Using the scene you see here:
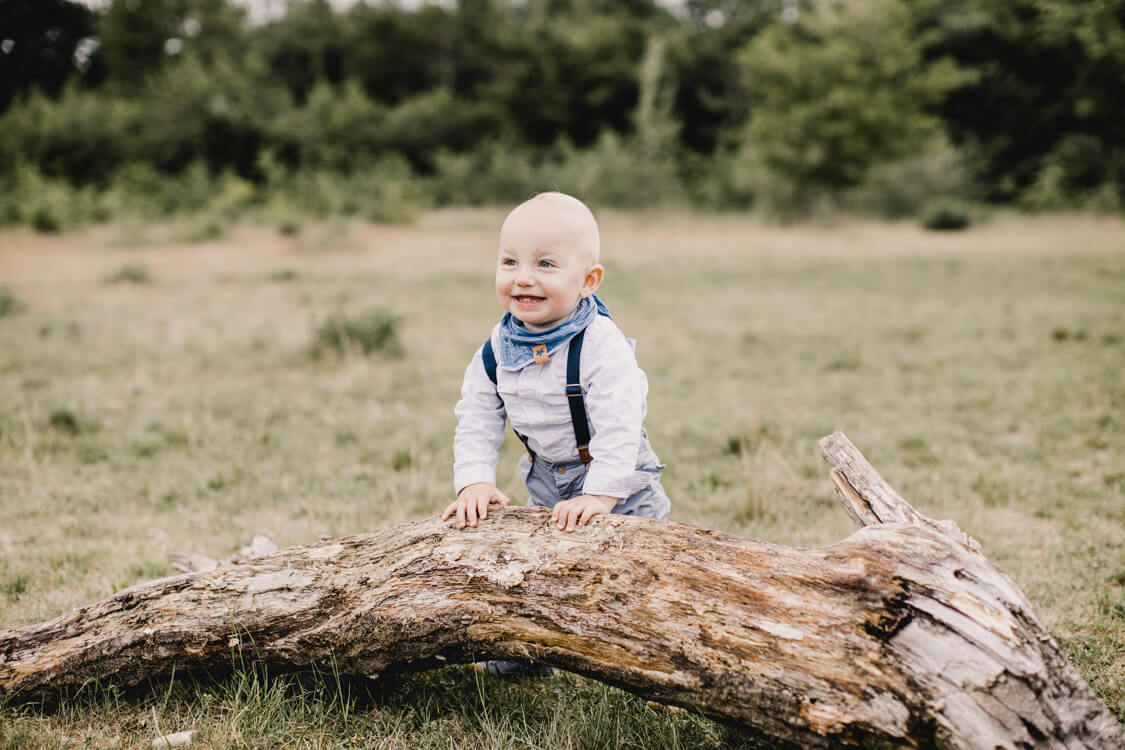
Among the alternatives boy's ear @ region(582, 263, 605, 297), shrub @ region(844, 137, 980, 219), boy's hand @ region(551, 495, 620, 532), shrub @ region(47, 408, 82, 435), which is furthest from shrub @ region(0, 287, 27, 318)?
shrub @ region(844, 137, 980, 219)

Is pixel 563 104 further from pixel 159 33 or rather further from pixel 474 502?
pixel 474 502

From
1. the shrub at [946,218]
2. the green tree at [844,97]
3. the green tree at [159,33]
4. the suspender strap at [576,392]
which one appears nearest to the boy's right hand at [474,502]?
the suspender strap at [576,392]

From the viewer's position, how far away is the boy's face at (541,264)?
241 centimetres

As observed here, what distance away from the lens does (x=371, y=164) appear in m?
25.4

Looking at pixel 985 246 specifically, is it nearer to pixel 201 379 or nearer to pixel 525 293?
pixel 201 379

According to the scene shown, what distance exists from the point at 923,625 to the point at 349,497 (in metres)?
3.39

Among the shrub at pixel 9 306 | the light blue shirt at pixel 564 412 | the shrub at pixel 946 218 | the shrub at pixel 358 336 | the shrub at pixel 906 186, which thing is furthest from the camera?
the shrub at pixel 906 186

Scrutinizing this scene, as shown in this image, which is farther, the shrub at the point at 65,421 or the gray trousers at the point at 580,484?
the shrub at the point at 65,421

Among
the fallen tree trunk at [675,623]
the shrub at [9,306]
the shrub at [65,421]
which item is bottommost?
the shrub at [65,421]

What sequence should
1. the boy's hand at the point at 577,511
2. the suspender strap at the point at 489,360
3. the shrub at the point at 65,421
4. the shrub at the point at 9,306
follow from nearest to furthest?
the boy's hand at the point at 577,511 < the suspender strap at the point at 489,360 < the shrub at the point at 65,421 < the shrub at the point at 9,306

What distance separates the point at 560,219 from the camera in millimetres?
2396

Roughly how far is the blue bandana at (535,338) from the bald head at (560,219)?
0.67 ft

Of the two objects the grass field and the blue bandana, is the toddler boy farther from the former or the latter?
the grass field

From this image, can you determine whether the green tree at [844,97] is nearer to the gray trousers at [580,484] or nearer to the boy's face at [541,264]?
the gray trousers at [580,484]
